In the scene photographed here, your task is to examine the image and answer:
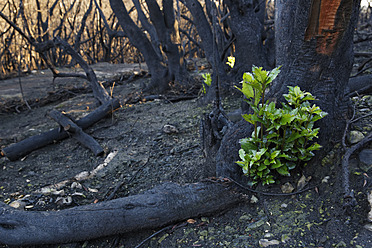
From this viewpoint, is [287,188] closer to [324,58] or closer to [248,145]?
[248,145]

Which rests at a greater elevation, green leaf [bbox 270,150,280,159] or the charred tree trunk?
the charred tree trunk

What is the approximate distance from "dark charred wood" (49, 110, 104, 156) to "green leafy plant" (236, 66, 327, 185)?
9.21 ft

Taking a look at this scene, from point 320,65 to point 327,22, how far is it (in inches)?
12.7

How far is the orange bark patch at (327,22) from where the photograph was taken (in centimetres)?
197

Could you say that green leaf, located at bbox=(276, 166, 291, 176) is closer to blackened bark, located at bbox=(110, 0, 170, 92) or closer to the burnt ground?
the burnt ground

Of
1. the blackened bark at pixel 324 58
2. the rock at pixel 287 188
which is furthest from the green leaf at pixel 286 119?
A: the rock at pixel 287 188

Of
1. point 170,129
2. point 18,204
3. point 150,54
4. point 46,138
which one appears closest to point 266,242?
point 18,204

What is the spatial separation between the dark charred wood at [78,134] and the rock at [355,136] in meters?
3.27

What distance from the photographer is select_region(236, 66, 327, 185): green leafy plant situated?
201cm

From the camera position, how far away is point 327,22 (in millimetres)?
2037

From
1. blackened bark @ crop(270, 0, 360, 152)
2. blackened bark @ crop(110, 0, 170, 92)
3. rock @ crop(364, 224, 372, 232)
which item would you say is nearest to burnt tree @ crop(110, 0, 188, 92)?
blackened bark @ crop(110, 0, 170, 92)

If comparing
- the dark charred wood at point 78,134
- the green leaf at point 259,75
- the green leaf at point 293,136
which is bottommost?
the dark charred wood at point 78,134

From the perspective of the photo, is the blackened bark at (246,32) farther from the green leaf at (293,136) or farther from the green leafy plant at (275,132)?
the green leaf at (293,136)

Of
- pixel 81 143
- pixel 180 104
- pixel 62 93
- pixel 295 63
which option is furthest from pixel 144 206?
pixel 62 93
